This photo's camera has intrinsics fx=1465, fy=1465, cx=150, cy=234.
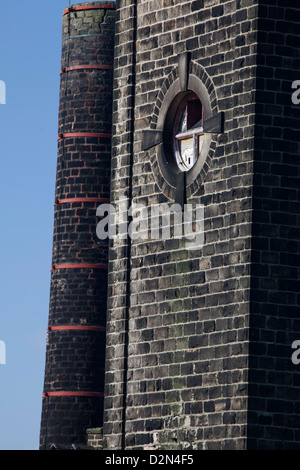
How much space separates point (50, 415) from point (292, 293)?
12.4m

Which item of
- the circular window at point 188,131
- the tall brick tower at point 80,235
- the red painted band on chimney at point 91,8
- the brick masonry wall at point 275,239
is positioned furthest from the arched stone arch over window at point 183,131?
the red painted band on chimney at point 91,8

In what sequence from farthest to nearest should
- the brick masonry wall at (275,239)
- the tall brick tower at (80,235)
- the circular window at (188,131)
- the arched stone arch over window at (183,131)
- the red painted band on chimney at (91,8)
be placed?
the red painted band on chimney at (91,8)
the tall brick tower at (80,235)
the circular window at (188,131)
the arched stone arch over window at (183,131)
the brick masonry wall at (275,239)

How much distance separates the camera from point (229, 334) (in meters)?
23.1

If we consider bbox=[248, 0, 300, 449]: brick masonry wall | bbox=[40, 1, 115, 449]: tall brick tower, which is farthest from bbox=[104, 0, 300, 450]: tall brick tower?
bbox=[40, 1, 115, 449]: tall brick tower

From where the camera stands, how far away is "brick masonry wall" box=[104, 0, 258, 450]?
2320cm

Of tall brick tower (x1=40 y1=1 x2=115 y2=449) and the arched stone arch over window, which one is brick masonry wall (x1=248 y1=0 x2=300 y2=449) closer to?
the arched stone arch over window

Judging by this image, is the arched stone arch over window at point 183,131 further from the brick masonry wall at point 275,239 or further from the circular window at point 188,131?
the brick masonry wall at point 275,239

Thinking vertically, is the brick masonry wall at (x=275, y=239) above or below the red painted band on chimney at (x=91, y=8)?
below

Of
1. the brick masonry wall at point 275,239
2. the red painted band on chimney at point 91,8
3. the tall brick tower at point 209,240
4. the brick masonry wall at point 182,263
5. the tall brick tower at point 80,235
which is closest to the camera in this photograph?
the brick masonry wall at point 275,239

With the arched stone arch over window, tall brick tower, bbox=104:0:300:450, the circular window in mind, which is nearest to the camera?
tall brick tower, bbox=104:0:300:450

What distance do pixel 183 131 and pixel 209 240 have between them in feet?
7.50

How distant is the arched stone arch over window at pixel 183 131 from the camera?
80.1ft

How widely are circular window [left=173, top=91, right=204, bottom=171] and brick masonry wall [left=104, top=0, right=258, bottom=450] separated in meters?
0.46
